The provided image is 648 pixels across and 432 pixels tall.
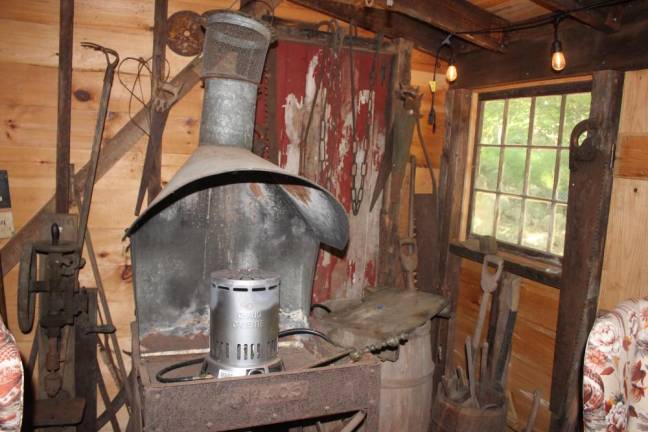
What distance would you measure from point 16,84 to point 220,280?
140 cm

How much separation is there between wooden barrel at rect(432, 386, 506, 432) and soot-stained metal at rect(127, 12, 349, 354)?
90 cm

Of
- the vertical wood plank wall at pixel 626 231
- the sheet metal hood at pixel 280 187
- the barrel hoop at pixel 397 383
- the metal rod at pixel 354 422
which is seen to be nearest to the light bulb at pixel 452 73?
the vertical wood plank wall at pixel 626 231

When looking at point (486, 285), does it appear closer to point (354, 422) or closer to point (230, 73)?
point (354, 422)

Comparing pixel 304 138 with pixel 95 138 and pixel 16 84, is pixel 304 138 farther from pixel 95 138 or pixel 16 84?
pixel 16 84

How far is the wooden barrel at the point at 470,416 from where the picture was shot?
2490mm

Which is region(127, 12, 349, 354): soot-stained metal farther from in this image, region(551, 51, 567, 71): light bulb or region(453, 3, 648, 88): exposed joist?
region(453, 3, 648, 88): exposed joist

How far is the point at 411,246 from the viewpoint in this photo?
307 cm

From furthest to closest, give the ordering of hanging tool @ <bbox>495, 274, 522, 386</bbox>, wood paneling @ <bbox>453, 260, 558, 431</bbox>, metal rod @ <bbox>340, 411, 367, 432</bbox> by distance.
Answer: hanging tool @ <bbox>495, 274, 522, 386</bbox>, wood paneling @ <bbox>453, 260, 558, 431</bbox>, metal rod @ <bbox>340, 411, 367, 432</bbox>

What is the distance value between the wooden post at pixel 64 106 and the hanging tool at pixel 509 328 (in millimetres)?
2188

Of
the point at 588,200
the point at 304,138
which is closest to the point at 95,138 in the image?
the point at 304,138

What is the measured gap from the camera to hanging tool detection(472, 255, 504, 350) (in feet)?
9.00

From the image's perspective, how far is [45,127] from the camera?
2418mm

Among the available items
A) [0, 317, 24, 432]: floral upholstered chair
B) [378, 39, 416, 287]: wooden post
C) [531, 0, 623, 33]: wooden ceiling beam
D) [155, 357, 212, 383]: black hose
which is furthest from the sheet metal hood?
[531, 0, 623, 33]: wooden ceiling beam

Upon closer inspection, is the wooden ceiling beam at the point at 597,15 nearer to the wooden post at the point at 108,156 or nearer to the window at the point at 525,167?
the window at the point at 525,167
